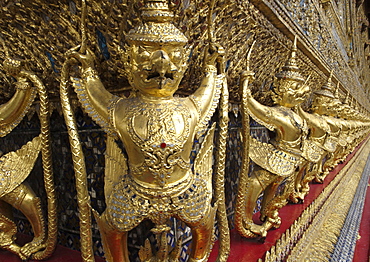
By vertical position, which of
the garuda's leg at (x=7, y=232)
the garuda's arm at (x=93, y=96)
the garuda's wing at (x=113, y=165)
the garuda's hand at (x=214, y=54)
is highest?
the garuda's hand at (x=214, y=54)

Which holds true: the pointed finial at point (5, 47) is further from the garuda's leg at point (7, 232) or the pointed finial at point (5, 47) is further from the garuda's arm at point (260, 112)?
the garuda's arm at point (260, 112)

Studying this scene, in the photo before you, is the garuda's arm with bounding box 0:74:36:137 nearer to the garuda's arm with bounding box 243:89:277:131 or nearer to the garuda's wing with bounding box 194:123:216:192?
the garuda's wing with bounding box 194:123:216:192

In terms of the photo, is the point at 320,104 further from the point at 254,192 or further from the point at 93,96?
the point at 93,96

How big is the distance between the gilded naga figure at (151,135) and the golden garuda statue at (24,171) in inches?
7.3

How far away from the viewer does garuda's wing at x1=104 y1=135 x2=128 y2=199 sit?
26.2 inches

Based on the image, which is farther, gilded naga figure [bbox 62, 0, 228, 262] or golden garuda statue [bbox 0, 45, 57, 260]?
golden garuda statue [bbox 0, 45, 57, 260]

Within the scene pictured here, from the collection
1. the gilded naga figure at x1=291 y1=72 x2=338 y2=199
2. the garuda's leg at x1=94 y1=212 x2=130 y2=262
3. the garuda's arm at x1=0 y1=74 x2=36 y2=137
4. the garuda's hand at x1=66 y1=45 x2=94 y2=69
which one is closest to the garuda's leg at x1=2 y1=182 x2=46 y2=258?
the garuda's arm at x1=0 y1=74 x2=36 y2=137

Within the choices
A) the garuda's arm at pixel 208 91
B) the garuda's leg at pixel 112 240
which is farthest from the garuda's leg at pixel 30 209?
the garuda's arm at pixel 208 91

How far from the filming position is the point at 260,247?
1020 mm

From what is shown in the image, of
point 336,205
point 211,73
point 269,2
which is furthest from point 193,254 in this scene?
point 336,205

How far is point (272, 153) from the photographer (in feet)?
3.45

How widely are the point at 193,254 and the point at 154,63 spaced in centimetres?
46

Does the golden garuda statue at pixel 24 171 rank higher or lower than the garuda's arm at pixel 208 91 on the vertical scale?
lower

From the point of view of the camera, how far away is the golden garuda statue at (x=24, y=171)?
78 cm
